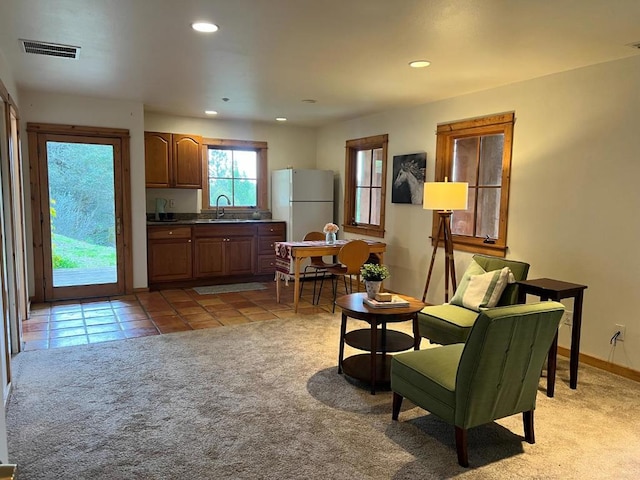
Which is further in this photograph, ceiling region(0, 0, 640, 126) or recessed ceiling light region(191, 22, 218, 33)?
recessed ceiling light region(191, 22, 218, 33)

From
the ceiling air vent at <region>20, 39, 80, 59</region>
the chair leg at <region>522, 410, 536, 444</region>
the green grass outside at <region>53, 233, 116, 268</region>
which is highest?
the ceiling air vent at <region>20, 39, 80, 59</region>

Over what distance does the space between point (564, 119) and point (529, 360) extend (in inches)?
95.3

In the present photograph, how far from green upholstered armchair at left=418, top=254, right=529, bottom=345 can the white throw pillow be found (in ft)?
0.17

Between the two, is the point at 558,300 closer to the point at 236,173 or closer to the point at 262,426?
the point at 262,426

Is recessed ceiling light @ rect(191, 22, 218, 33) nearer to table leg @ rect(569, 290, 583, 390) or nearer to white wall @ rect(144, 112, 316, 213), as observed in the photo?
table leg @ rect(569, 290, 583, 390)

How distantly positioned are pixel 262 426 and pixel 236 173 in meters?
5.25

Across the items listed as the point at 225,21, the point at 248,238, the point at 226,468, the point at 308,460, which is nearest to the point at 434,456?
the point at 308,460

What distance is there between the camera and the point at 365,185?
6730 mm

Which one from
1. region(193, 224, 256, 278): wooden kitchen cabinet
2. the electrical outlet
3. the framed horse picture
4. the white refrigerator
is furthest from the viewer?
the white refrigerator

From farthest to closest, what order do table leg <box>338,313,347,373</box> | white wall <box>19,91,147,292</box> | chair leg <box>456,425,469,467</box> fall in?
1. white wall <box>19,91,147,292</box>
2. table leg <box>338,313,347,373</box>
3. chair leg <box>456,425,469,467</box>

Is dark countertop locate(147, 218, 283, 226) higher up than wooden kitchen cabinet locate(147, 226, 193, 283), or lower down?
higher up

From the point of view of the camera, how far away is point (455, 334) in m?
3.44

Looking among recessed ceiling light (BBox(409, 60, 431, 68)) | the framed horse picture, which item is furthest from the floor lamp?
recessed ceiling light (BBox(409, 60, 431, 68))

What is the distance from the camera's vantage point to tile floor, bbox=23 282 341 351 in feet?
14.3
